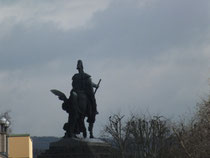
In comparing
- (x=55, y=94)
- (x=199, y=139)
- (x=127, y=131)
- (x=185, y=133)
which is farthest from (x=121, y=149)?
(x=55, y=94)

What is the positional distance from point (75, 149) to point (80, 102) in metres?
2.33

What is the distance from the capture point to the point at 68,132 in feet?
78.9

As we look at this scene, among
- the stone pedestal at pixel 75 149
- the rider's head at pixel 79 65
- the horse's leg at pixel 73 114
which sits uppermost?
the rider's head at pixel 79 65

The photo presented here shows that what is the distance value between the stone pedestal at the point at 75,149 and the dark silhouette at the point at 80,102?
3.23 feet

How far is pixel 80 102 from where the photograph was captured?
2436 centimetres

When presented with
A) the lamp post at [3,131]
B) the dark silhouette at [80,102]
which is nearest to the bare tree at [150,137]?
the lamp post at [3,131]

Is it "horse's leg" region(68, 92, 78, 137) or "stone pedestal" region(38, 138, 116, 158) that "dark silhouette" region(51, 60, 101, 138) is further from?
"stone pedestal" region(38, 138, 116, 158)

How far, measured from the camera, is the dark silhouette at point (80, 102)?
24.2 metres

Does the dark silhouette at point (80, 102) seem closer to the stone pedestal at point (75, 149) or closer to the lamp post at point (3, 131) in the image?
the stone pedestal at point (75, 149)

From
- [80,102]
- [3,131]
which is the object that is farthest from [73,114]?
[3,131]

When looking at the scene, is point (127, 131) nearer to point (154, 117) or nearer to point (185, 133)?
point (154, 117)

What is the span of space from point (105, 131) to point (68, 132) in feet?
122

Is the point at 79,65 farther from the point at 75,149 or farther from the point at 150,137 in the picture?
the point at 150,137

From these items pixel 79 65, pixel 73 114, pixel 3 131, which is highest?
pixel 79 65
